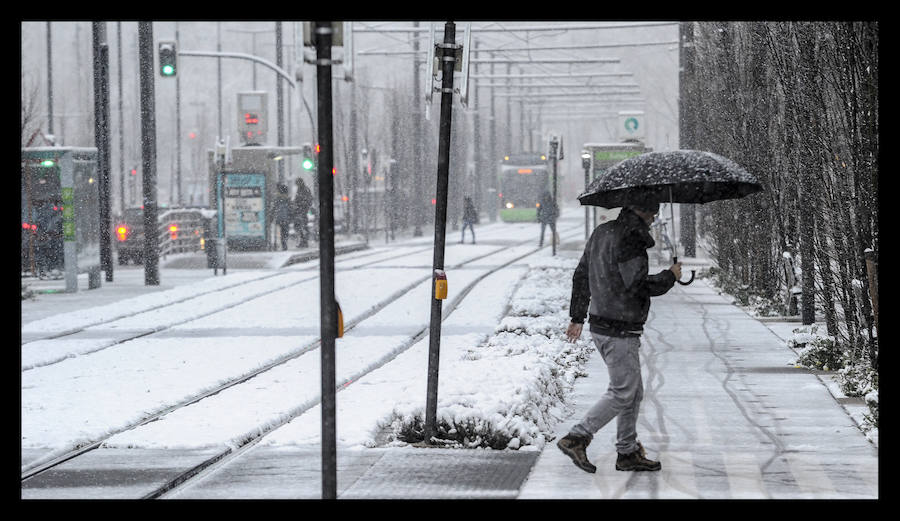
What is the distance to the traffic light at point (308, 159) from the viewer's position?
3634 centimetres

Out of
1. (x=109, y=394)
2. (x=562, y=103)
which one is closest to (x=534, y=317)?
(x=109, y=394)

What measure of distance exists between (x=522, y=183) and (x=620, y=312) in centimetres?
5394

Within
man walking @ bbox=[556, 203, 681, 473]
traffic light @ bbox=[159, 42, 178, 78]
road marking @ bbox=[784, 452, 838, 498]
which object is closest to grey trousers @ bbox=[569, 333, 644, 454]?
man walking @ bbox=[556, 203, 681, 473]

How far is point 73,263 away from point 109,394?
12.6 meters

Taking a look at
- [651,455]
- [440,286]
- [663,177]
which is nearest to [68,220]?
[440,286]

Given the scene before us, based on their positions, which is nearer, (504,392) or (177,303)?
(504,392)

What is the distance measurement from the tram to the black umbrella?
5126cm

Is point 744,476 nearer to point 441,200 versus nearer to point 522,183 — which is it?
point 441,200

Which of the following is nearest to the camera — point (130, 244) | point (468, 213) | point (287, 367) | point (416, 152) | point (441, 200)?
point (441, 200)

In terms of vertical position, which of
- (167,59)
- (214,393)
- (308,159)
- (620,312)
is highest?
(167,59)

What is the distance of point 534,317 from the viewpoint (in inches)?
635

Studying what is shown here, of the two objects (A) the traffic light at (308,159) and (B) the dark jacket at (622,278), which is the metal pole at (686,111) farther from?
(A) the traffic light at (308,159)

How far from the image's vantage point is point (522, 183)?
61.2 meters

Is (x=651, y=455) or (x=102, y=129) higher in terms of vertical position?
(x=102, y=129)
